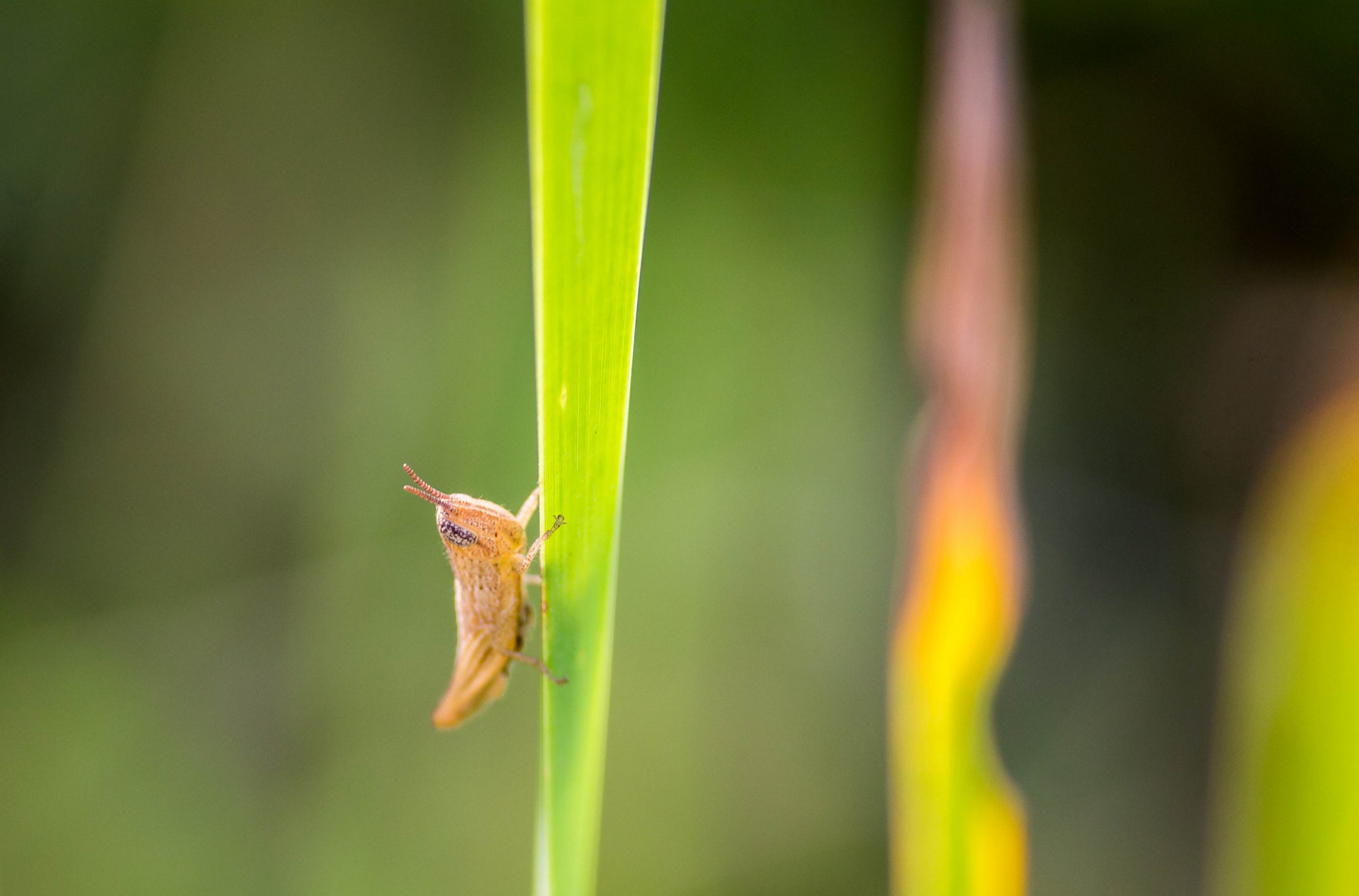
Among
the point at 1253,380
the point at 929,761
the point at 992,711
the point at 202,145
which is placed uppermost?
the point at 202,145

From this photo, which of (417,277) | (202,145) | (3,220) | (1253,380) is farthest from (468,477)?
(1253,380)

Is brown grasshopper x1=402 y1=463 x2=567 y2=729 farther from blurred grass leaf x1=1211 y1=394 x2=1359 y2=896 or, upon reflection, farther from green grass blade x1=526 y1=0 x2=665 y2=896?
blurred grass leaf x1=1211 y1=394 x2=1359 y2=896

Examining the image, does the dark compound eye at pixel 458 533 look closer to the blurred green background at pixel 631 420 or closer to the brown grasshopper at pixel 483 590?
the brown grasshopper at pixel 483 590

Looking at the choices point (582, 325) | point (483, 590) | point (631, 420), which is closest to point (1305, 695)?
point (582, 325)

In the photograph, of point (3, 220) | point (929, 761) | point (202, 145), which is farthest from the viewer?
point (202, 145)

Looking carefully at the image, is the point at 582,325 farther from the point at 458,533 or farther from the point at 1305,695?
the point at 1305,695

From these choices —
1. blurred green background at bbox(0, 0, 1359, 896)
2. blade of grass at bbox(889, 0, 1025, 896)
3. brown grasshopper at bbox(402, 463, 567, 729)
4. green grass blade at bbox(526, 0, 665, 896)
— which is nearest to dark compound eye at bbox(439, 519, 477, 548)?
brown grasshopper at bbox(402, 463, 567, 729)

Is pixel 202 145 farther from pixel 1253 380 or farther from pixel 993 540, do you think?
pixel 1253 380
